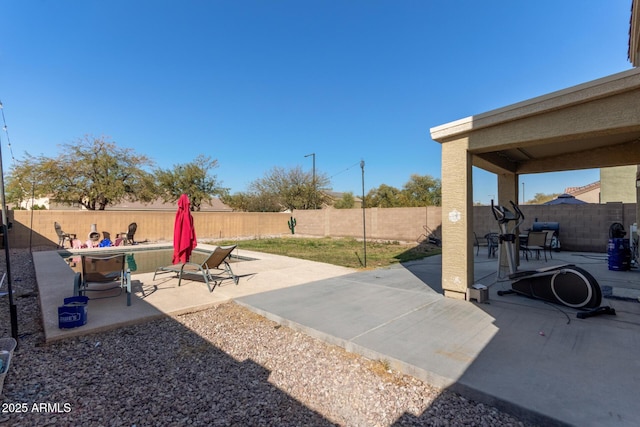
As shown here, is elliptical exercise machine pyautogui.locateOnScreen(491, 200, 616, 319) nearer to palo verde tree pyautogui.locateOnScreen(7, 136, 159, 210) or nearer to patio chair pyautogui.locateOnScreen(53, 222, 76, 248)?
patio chair pyautogui.locateOnScreen(53, 222, 76, 248)

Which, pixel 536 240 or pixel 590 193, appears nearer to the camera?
pixel 536 240

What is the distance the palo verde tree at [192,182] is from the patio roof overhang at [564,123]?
887 inches

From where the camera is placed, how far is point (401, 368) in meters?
2.63

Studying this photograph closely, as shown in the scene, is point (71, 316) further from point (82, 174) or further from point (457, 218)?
point (82, 174)

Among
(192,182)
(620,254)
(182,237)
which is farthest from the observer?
(192,182)

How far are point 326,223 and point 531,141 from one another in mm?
16053

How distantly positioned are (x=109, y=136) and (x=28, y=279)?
15132mm

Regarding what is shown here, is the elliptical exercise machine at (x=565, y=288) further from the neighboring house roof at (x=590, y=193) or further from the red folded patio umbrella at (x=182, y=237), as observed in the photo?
the neighboring house roof at (x=590, y=193)

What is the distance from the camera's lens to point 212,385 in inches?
97.9

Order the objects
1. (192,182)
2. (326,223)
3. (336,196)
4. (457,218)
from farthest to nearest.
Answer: (336,196), (192,182), (326,223), (457,218)

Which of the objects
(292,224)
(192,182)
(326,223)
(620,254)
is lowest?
(620,254)

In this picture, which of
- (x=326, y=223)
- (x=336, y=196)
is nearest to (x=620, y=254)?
(x=326, y=223)

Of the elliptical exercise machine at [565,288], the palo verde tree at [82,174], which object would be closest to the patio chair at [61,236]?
the palo verde tree at [82,174]

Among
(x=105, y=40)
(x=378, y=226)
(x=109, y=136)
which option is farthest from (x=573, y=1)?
(x=109, y=136)
